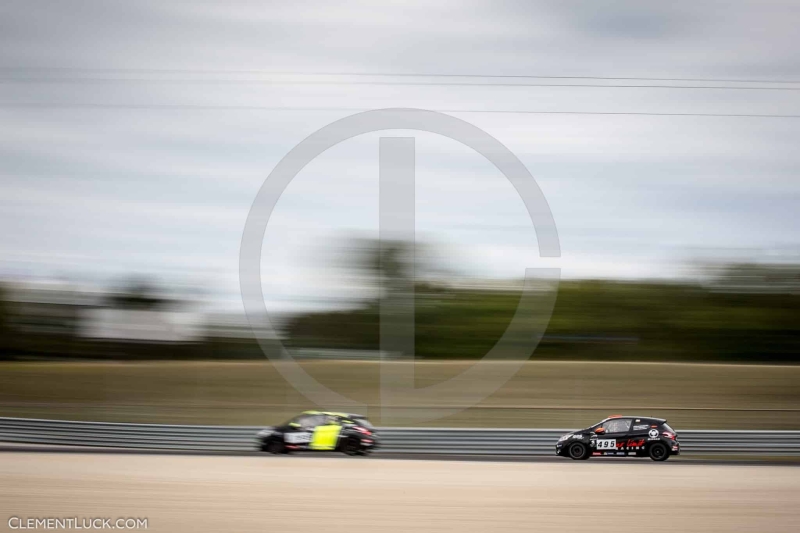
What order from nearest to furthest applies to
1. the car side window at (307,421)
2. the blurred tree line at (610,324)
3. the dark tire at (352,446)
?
the dark tire at (352,446) → the car side window at (307,421) → the blurred tree line at (610,324)

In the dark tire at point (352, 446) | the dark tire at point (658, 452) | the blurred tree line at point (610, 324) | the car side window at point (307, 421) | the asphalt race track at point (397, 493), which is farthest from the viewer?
the blurred tree line at point (610, 324)

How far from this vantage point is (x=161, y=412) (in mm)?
16141

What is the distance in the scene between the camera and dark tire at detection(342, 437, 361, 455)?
40.9 feet

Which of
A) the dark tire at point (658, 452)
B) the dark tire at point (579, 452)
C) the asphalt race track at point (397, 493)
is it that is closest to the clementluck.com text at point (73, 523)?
the asphalt race track at point (397, 493)

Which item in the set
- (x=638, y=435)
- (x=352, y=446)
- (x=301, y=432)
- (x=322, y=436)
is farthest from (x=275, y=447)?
(x=638, y=435)

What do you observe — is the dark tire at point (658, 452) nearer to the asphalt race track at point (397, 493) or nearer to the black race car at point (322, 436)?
the asphalt race track at point (397, 493)

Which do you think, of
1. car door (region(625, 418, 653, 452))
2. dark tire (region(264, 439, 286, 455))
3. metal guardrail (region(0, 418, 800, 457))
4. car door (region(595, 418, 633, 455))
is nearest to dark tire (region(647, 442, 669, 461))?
car door (region(625, 418, 653, 452))

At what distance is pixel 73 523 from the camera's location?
21.8 feet

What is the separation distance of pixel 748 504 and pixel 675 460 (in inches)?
169

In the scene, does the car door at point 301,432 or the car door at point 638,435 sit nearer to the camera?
the car door at point 638,435

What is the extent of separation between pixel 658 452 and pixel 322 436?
608 cm

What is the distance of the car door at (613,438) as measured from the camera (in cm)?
1214

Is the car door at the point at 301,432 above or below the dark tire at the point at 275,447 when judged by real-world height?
above

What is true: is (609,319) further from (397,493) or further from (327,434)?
(397,493)
